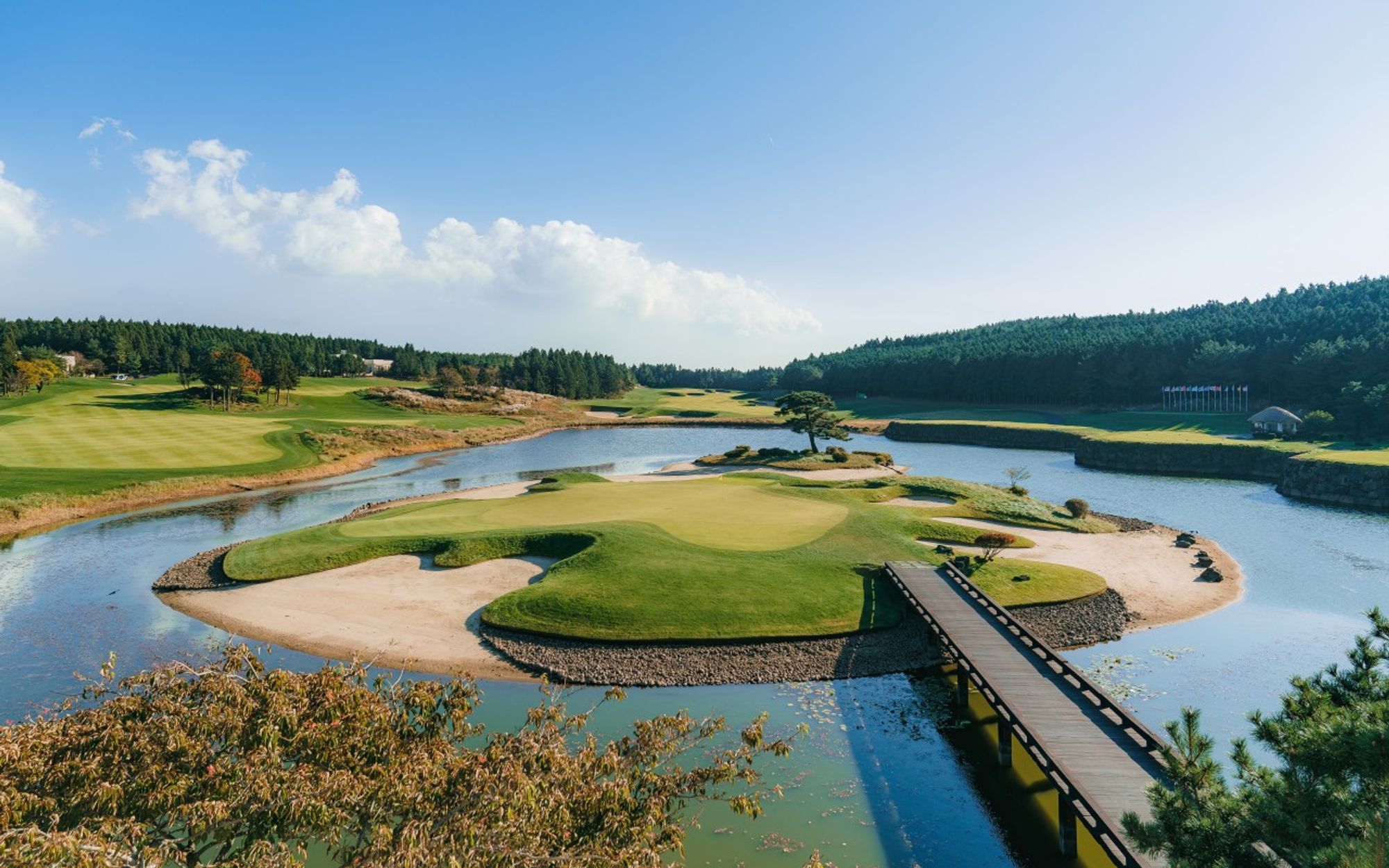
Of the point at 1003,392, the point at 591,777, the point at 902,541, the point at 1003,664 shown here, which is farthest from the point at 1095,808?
the point at 1003,392

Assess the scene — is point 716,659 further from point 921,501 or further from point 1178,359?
point 1178,359

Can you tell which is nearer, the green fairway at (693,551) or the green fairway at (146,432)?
the green fairway at (693,551)

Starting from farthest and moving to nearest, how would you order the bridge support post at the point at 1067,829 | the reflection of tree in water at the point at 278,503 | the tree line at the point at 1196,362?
the tree line at the point at 1196,362, the reflection of tree in water at the point at 278,503, the bridge support post at the point at 1067,829

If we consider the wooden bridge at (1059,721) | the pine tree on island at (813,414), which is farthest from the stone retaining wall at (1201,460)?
the wooden bridge at (1059,721)

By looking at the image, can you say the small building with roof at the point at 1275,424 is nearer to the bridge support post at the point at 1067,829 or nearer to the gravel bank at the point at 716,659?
the gravel bank at the point at 716,659

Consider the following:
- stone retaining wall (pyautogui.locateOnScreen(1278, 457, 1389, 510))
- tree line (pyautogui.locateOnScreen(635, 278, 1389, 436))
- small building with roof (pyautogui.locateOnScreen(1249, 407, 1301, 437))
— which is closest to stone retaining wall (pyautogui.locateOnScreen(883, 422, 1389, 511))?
stone retaining wall (pyautogui.locateOnScreen(1278, 457, 1389, 510))
